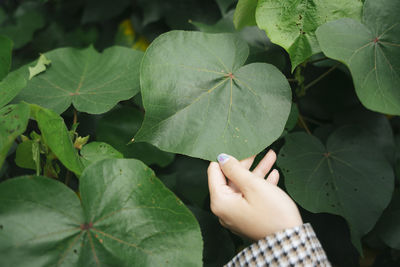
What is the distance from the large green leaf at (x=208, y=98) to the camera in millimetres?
755

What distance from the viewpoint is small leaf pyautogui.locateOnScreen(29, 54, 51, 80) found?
955mm

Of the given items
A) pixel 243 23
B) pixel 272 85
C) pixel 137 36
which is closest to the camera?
pixel 272 85

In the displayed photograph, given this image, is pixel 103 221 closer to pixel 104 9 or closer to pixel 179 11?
pixel 179 11

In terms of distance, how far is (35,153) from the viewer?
2.28 feet

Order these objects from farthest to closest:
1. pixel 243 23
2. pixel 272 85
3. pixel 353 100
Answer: pixel 353 100 → pixel 243 23 → pixel 272 85

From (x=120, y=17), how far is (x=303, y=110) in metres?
1.07

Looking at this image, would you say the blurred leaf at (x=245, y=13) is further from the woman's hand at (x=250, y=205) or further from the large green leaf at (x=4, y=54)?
the large green leaf at (x=4, y=54)

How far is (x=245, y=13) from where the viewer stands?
0.91 m

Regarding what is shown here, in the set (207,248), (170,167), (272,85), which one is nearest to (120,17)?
(170,167)

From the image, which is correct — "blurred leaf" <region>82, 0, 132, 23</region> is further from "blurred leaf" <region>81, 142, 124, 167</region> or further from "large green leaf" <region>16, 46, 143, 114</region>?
"blurred leaf" <region>81, 142, 124, 167</region>

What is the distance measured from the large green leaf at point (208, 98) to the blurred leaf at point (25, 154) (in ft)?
0.75

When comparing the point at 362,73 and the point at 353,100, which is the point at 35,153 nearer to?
the point at 362,73

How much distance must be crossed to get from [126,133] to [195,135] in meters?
0.30

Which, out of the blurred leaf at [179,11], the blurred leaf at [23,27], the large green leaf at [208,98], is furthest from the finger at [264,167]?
the blurred leaf at [23,27]
